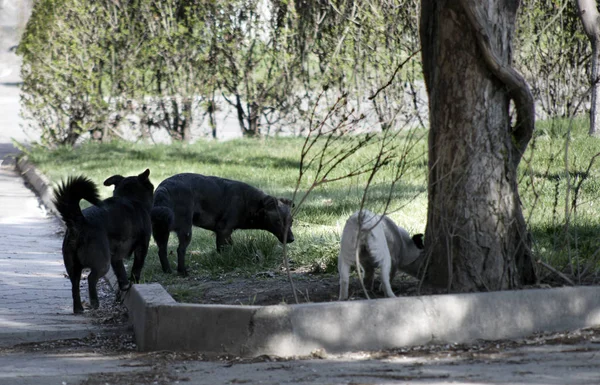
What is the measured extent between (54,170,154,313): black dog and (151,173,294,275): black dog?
0.46 m

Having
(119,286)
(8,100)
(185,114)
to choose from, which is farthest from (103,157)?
(8,100)

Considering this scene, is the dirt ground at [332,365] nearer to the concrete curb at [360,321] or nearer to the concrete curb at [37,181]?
the concrete curb at [360,321]

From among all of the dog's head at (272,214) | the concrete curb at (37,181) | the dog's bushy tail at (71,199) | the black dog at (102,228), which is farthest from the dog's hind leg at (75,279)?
the concrete curb at (37,181)

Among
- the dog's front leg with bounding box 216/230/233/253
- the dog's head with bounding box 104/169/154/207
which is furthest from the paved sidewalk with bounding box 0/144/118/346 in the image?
the dog's front leg with bounding box 216/230/233/253

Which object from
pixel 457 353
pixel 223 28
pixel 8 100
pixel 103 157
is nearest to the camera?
pixel 457 353

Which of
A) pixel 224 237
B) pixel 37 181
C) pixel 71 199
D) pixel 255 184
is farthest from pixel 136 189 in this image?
pixel 37 181

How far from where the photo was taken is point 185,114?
19906 millimetres

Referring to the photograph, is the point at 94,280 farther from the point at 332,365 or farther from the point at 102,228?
the point at 332,365

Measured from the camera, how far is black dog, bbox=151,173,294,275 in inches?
328

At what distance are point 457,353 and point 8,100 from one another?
32007 millimetres

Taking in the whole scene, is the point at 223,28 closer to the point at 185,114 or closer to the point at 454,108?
the point at 185,114

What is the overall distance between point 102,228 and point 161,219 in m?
1.17

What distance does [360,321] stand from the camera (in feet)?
17.7

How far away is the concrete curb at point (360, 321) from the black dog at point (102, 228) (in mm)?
1204
